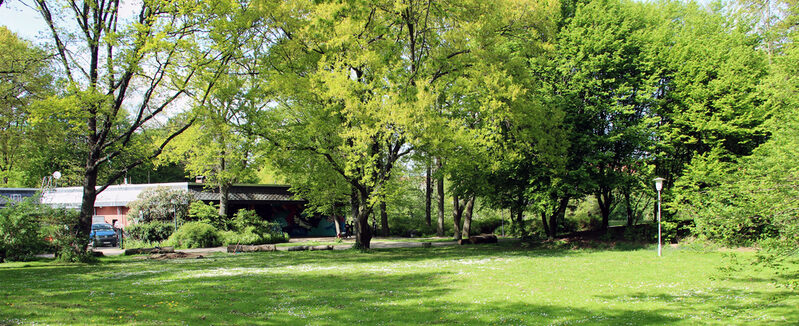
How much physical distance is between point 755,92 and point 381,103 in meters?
18.0

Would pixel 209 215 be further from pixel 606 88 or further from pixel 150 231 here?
pixel 606 88

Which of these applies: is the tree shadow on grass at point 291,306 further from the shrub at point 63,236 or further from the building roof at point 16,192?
the building roof at point 16,192

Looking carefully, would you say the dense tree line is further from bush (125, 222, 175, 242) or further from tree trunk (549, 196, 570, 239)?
bush (125, 222, 175, 242)

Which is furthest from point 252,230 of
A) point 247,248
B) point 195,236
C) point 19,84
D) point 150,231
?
point 19,84

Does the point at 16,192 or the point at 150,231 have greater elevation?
the point at 16,192

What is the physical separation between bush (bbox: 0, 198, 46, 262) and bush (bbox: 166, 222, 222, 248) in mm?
9709

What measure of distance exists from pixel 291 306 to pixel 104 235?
27975mm

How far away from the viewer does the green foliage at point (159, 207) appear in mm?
34125

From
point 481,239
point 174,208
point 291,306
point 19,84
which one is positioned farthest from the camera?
point 174,208

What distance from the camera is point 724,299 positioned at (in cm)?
982

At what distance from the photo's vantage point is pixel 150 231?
3191cm

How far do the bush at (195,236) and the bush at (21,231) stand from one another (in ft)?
31.9

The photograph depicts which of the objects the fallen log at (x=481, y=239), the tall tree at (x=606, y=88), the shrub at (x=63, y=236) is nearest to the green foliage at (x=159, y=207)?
the shrub at (x=63, y=236)

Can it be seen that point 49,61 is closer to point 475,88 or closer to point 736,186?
point 475,88
